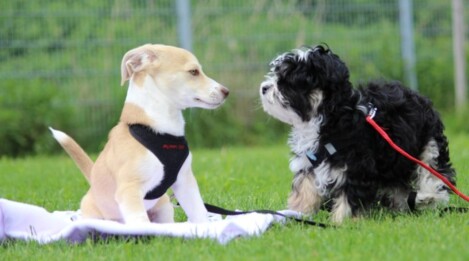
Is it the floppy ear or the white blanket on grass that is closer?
the white blanket on grass

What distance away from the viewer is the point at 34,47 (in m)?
12.1

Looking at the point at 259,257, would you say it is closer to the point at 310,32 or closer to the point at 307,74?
the point at 307,74

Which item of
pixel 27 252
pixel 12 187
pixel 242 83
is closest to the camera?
pixel 27 252

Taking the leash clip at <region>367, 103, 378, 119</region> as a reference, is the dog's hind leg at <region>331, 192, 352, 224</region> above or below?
below

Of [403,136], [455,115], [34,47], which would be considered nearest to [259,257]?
[403,136]

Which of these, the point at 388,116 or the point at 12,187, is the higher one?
the point at 388,116

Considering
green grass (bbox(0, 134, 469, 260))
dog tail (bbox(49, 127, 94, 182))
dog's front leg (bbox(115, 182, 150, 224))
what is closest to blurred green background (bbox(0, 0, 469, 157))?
green grass (bbox(0, 134, 469, 260))

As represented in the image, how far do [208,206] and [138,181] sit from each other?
0.80 metres

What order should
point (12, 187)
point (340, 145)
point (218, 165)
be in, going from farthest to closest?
point (218, 165)
point (12, 187)
point (340, 145)

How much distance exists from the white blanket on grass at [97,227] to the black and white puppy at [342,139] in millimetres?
352

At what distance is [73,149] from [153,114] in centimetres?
80

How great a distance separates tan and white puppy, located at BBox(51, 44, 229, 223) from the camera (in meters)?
5.03

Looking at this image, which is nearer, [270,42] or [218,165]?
[218,165]

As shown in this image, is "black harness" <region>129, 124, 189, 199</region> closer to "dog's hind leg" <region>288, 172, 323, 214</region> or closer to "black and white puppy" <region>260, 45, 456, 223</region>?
"black and white puppy" <region>260, 45, 456, 223</region>
